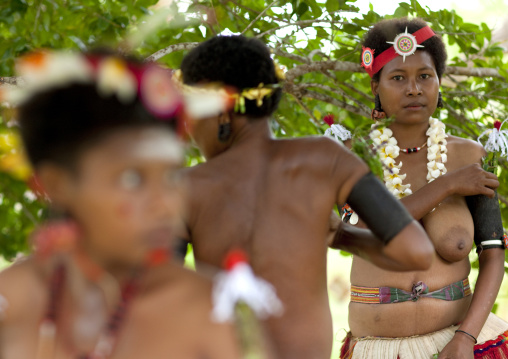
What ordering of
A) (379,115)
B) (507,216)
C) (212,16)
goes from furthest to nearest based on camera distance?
(507,216) < (212,16) < (379,115)

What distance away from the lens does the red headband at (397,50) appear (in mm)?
3176

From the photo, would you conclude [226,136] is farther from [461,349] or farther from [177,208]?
[461,349]

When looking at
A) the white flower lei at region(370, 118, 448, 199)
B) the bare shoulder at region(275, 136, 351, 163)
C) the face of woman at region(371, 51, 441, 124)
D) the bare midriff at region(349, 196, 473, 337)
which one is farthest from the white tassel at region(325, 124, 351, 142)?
the bare shoulder at region(275, 136, 351, 163)

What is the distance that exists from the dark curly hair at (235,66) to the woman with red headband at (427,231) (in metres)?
0.84

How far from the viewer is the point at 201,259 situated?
212cm

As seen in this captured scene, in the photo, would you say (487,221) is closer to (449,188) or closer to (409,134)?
(449,188)

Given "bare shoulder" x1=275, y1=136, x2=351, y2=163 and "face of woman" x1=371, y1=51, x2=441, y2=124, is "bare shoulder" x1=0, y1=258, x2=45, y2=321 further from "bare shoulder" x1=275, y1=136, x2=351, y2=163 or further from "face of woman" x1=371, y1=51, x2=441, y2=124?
"face of woman" x1=371, y1=51, x2=441, y2=124

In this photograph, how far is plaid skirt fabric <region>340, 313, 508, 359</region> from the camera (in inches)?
115

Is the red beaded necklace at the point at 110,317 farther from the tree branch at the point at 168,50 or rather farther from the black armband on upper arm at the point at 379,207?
the tree branch at the point at 168,50

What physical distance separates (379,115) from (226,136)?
1310 millimetres

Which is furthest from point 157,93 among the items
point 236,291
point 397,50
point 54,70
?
point 397,50

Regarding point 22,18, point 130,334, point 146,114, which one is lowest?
point 22,18

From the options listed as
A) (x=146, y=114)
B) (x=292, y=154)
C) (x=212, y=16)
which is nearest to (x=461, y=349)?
(x=292, y=154)

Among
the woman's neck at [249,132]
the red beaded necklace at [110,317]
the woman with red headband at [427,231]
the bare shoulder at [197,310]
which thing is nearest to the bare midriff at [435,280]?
the woman with red headband at [427,231]
